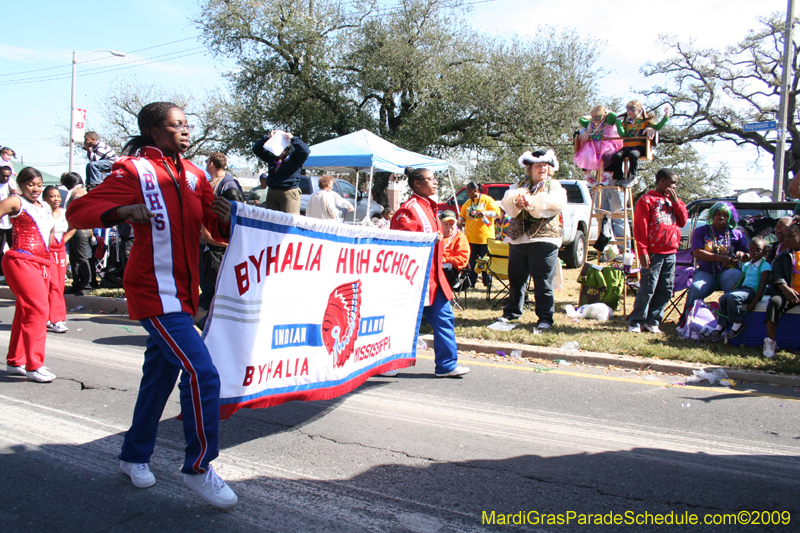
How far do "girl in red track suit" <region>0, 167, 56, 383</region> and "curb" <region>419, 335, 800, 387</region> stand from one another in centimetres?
406

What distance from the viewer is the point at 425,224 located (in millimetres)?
5406

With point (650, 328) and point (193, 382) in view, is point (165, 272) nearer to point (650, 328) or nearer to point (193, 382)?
point (193, 382)

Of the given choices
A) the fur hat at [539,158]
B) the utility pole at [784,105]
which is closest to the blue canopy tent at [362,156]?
the fur hat at [539,158]

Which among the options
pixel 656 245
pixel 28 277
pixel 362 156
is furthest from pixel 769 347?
pixel 362 156

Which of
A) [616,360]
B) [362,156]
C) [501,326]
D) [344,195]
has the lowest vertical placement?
[616,360]

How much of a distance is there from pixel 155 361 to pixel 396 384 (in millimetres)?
2701

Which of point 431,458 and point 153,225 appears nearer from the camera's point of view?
point 153,225

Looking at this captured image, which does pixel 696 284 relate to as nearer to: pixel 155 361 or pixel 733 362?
pixel 733 362

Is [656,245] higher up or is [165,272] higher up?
[656,245]

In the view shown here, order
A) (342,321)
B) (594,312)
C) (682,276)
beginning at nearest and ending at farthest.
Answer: (342,321)
(594,312)
(682,276)

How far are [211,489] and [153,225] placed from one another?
134 centimetres

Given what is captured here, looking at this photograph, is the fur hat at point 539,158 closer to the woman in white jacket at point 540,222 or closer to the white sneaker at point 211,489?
the woman in white jacket at point 540,222

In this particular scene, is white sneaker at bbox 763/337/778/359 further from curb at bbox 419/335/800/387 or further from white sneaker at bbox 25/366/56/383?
white sneaker at bbox 25/366/56/383

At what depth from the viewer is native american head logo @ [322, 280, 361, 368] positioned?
13.1 ft
